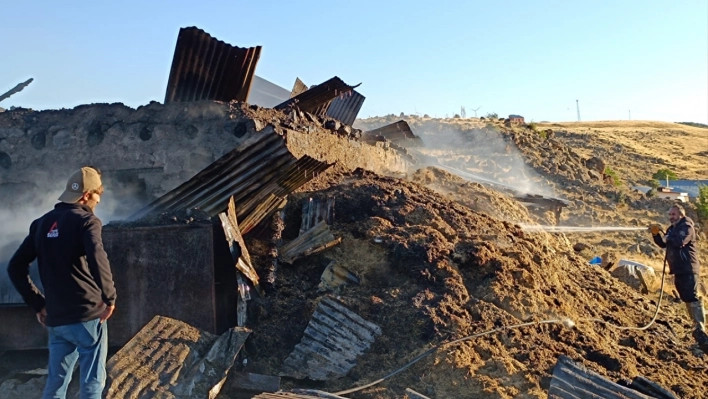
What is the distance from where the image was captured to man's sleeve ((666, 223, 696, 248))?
8.48 m

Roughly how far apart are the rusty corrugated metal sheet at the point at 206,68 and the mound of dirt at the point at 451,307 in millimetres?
1651

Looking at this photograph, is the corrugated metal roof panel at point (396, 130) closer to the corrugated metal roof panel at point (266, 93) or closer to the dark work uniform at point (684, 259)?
the corrugated metal roof panel at point (266, 93)

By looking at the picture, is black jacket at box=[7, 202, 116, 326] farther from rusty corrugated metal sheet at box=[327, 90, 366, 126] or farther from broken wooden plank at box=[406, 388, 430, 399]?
rusty corrugated metal sheet at box=[327, 90, 366, 126]


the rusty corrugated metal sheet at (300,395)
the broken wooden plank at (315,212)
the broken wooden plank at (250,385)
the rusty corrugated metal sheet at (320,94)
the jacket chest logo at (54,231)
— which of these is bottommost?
the broken wooden plank at (250,385)

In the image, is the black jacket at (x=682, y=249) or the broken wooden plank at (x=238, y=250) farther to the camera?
the black jacket at (x=682, y=249)

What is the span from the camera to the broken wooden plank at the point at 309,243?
6703 millimetres

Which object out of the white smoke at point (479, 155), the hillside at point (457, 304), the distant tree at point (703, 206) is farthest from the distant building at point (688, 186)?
the hillside at point (457, 304)

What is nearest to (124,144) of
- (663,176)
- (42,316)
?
(42,316)

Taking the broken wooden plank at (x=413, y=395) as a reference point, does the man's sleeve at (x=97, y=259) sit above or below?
above

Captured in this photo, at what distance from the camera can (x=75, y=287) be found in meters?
4.18

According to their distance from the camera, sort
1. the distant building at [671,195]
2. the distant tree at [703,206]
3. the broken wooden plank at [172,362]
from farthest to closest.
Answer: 1. the distant building at [671,195]
2. the distant tree at [703,206]
3. the broken wooden plank at [172,362]

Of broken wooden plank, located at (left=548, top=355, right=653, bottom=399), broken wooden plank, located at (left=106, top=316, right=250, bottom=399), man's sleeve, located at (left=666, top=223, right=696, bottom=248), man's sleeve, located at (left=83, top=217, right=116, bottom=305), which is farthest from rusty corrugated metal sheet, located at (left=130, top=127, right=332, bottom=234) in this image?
man's sleeve, located at (left=666, top=223, right=696, bottom=248)

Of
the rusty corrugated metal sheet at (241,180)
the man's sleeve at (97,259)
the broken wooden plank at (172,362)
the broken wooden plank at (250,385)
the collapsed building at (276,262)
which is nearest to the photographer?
the man's sleeve at (97,259)

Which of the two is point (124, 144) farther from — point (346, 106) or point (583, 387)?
point (346, 106)
